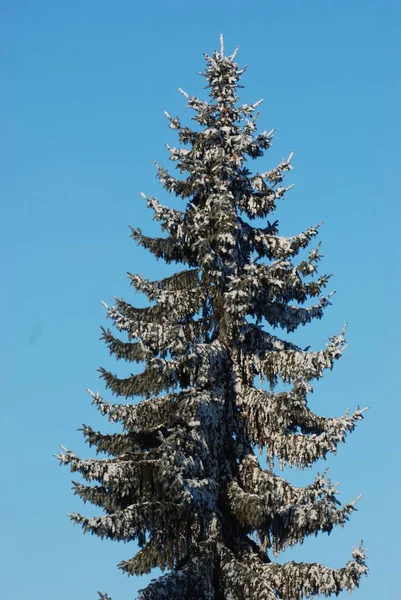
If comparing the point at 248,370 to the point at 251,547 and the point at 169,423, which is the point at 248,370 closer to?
the point at 169,423

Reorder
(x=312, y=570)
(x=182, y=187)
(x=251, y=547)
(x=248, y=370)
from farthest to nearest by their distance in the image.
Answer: (x=182, y=187) < (x=248, y=370) < (x=251, y=547) < (x=312, y=570)

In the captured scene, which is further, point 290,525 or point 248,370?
point 248,370

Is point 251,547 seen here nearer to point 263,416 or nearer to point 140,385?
point 263,416

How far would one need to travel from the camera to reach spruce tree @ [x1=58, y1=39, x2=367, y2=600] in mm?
19891

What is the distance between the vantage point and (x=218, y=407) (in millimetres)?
21719

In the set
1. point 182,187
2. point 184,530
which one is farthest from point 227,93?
point 184,530

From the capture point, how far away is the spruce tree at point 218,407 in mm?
19891

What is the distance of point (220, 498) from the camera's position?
71.0 ft

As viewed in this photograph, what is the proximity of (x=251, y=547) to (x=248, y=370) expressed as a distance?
4.43 meters

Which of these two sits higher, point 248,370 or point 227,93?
point 227,93

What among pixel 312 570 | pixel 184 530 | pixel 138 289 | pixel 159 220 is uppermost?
pixel 159 220

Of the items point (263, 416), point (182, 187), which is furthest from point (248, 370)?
point (182, 187)

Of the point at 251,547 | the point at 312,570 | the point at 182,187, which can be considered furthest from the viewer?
the point at 182,187

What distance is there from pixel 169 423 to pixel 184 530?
8.16 ft
